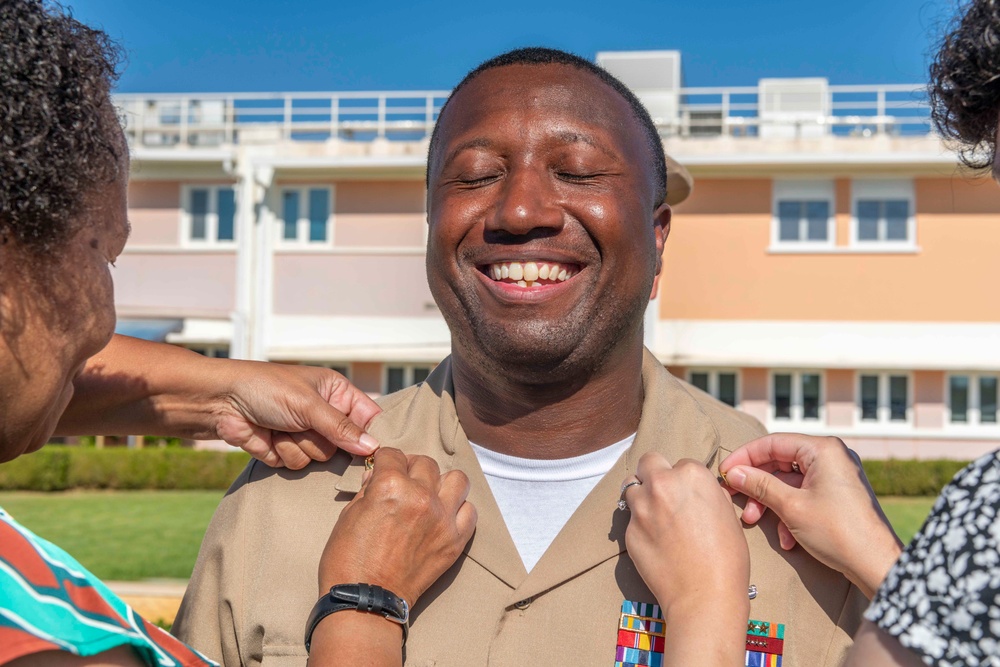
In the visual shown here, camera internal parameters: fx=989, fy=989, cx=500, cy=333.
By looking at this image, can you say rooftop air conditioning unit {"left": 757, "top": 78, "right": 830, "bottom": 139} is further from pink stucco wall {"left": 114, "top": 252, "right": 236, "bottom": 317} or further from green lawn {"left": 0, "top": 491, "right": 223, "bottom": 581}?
green lawn {"left": 0, "top": 491, "right": 223, "bottom": 581}

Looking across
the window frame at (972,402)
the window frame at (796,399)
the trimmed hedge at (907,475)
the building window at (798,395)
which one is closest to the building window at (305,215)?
the window frame at (796,399)

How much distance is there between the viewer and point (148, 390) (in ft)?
8.39

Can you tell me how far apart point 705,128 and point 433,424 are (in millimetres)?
19847

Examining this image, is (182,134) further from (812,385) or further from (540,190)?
(540,190)

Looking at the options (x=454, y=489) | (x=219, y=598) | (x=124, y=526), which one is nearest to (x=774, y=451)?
(x=454, y=489)

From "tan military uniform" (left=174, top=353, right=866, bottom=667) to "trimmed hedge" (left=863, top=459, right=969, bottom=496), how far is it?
1702 cm

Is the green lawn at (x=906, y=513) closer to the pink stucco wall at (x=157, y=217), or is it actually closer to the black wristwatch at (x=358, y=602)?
the black wristwatch at (x=358, y=602)

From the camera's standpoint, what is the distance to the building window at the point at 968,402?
20625mm

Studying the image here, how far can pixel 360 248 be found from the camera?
20.8 m

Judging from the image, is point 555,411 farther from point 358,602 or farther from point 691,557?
point 358,602

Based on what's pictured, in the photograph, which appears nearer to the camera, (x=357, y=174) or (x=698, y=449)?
(x=698, y=449)

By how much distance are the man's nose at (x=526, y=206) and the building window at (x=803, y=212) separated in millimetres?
19048

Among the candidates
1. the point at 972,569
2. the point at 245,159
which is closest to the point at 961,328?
the point at 245,159

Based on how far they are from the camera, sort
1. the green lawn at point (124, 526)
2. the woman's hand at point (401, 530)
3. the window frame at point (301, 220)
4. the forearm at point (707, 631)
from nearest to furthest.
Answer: the forearm at point (707, 631) < the woman's hand at point (401, 530) < the green lawn at point (124, 526) < the window frame at point (301, 220)
